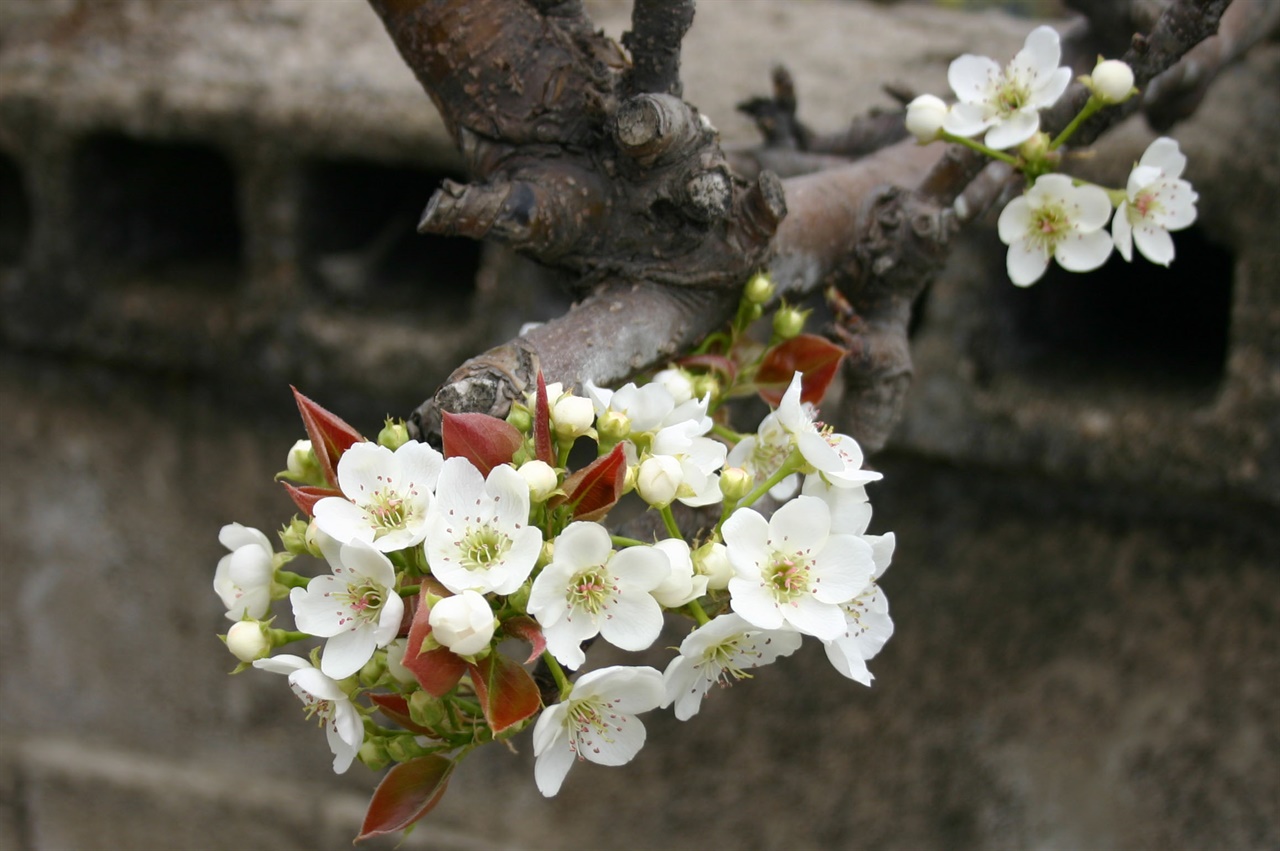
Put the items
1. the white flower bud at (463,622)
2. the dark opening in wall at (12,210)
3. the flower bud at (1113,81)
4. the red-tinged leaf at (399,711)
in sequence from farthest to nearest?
the dark opening in wall at (12,210) → the flower bud at (1113,81) → the red-tinged leaf at (399,711) → the white flower bud at (463,622)

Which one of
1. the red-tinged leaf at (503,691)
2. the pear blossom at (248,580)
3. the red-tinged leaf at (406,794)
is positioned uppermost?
the red-tinged leaf at (503,691)

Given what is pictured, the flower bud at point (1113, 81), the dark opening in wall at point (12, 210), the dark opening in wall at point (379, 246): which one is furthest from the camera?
the dark opening in wall at point (12, 210)

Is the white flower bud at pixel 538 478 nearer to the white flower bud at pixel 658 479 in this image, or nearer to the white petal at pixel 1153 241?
the white flower bud at pixel 658 479

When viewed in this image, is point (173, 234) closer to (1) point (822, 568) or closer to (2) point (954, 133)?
(2) point (954, 133)

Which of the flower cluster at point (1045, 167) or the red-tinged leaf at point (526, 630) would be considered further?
the flower cluster at point (1045, 167)

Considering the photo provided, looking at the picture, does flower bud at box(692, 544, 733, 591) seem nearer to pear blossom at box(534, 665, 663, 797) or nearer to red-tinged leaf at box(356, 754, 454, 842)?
pear blossom at box(534, 665, 663, 797)

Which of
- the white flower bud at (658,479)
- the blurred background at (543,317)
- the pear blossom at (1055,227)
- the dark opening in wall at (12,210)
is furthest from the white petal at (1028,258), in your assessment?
the dark opening in wall at (12,210)

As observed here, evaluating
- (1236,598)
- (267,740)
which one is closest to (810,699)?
(1236,598)
